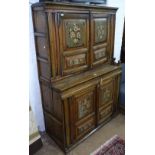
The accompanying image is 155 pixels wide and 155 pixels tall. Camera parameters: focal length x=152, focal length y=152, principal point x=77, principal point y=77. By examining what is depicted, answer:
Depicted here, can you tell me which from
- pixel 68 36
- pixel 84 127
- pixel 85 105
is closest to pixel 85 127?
pixel 84 127

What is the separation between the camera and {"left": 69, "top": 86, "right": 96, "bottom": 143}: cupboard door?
1757 mm

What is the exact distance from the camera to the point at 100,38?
2.06m

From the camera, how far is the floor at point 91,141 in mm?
1890

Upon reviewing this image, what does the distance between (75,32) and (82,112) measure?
3.15 feet

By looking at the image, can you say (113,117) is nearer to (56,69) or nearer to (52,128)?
(52,128)

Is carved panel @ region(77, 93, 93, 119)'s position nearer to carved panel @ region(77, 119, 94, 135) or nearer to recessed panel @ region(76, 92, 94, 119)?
recessed panel @ region(76, 92, 94, 119)

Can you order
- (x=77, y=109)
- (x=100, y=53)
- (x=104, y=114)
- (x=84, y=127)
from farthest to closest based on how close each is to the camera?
1. (x=104, y=114)
2. (x=100, y=53)
3. (x=84, y=127)
4. (x=77, y=109)

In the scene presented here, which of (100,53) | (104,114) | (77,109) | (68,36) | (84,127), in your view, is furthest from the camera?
(104,114)

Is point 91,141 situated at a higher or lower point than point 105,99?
lower

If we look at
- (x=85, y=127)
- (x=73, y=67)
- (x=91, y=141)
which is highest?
(x=73, y=67)

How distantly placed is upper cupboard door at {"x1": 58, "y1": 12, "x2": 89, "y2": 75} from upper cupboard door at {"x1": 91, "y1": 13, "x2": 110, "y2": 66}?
0.44 ft

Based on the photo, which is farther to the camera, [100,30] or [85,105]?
[100,30]

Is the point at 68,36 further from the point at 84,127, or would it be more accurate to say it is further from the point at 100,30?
the point at 84,127
